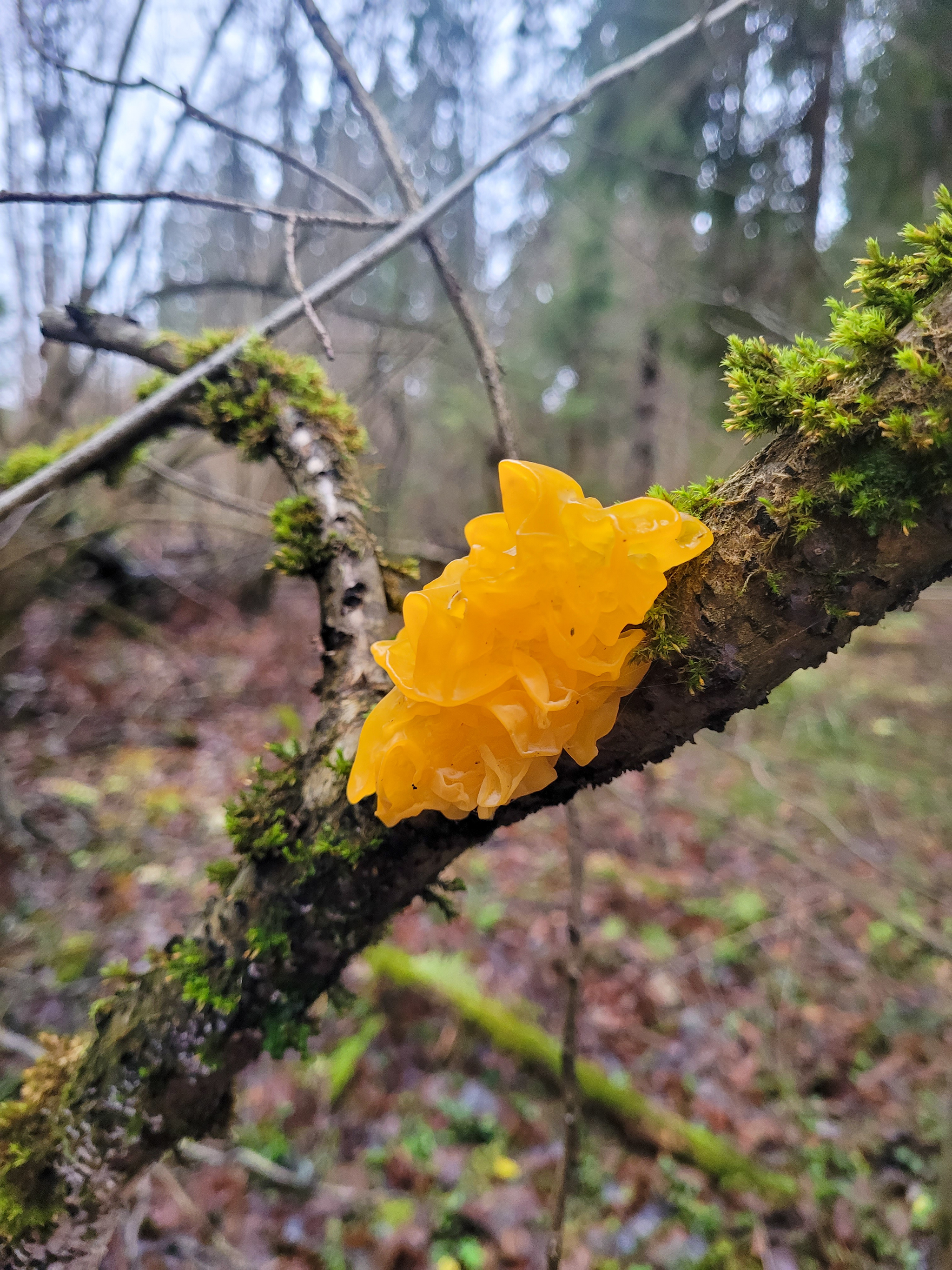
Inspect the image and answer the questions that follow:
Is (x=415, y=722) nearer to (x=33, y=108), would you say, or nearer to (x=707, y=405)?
(x=707, y=405)

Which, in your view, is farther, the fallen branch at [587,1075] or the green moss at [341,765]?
A: the fallen branch at [587,1075]

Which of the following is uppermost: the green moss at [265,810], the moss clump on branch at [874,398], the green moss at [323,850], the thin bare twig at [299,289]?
the thin bare twig at [299,289]

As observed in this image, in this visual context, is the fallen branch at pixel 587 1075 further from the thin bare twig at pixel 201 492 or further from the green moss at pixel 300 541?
the thin bare twig at pixel 201 492

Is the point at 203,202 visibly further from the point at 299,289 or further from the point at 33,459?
the point at 33,459

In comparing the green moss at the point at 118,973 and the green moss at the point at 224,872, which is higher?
the green moss at the point at 224,872

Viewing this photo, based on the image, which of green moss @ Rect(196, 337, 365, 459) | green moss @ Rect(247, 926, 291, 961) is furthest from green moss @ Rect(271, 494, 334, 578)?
green moss @ Rect(247, 926, 291, 961)

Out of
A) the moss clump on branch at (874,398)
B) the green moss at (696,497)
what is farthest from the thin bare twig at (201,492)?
the moss clump on branch at (874,398)

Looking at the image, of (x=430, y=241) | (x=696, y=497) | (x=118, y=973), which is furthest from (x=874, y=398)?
(x=118, y=973)
